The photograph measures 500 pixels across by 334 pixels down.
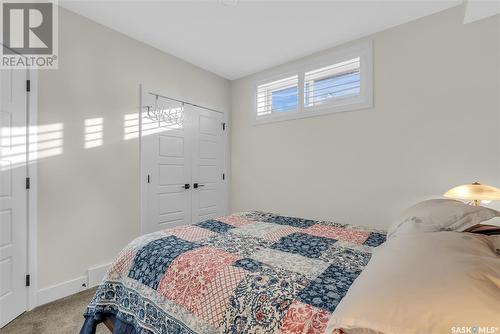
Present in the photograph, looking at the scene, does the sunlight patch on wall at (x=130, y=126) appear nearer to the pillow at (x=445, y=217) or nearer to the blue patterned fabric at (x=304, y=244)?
the blue patterned fabric at (x=304, y=244)

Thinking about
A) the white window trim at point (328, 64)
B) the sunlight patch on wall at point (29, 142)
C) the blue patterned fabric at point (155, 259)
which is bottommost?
the blue patterned fabric at point (155, 259)

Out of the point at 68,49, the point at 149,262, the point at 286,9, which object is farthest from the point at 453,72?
the point at 68,49

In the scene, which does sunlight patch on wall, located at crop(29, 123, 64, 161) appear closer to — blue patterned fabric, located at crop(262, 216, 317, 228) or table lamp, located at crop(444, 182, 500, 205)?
blue patterned fabric, located at crop(262, 216, 317, 228)

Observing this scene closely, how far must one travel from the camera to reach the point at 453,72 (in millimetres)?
2246

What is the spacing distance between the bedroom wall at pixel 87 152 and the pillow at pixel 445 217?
8.75 ft

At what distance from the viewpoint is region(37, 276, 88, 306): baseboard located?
2139 mm

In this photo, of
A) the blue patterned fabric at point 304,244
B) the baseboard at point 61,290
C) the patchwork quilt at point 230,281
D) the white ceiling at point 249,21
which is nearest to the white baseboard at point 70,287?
the baseboard at point 61,290

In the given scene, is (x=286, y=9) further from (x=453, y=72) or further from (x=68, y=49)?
(x=68, y=49)

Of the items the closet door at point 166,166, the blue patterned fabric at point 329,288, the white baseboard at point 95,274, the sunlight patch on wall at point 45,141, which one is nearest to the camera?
the blue patterned fabric at point 329,288

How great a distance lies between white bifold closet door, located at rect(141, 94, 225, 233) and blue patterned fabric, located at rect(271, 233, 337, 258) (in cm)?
192

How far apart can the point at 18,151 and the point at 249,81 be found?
9.61 feet

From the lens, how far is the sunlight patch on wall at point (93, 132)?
2461 millimetres

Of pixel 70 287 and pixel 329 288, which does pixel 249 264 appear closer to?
pixel 329 288

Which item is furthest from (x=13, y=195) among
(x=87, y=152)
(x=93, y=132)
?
(x=93, y=132)
